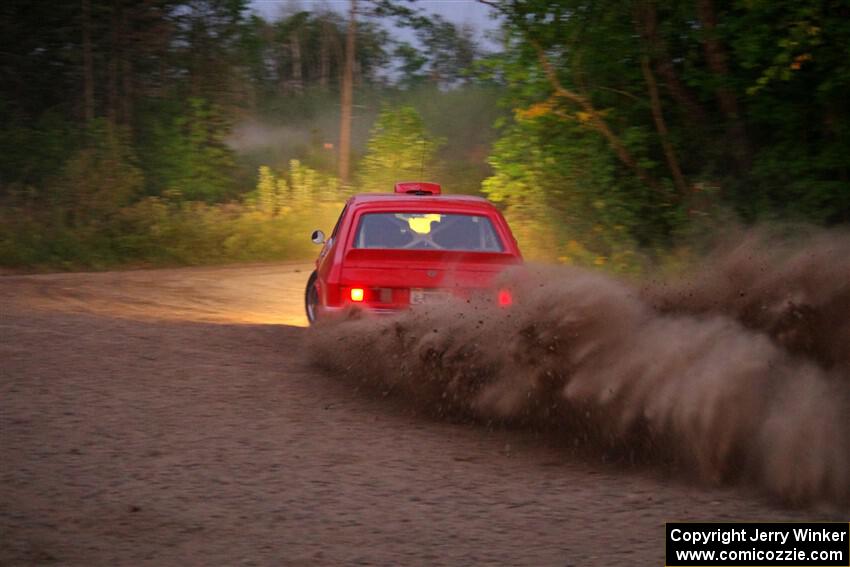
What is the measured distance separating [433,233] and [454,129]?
121 ft

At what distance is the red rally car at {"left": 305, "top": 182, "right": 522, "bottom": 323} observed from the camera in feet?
30.6

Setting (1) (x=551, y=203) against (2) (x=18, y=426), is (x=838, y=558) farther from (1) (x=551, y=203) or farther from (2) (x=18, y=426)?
(1) (x=551, y=203)

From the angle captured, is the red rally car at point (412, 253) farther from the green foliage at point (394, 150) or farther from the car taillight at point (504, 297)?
the green foliage at point (394, 150)

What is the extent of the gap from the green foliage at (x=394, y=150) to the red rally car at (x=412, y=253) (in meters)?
17.1

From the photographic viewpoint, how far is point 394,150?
1118 inches

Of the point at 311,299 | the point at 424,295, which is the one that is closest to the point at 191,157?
the point at 311,299

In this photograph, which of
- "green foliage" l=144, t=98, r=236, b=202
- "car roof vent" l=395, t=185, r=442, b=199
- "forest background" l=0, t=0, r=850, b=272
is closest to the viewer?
"car roof vent" l=395, t=185, r=442, b=199

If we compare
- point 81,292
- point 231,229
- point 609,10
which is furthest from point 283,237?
point 609,10

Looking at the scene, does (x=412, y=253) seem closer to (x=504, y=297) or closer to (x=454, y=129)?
(x=504, y=297)

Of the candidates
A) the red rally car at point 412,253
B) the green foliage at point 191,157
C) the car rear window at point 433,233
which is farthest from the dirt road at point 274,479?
the green foliage at point 191,157

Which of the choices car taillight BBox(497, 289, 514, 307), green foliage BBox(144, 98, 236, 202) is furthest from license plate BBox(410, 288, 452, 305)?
green foliage BBox(144, 98, 236, 202)

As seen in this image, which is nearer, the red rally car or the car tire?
the red rally car

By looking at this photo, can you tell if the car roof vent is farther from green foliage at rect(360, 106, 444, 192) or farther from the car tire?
green foliage at rect(360, 106, 444, 192)

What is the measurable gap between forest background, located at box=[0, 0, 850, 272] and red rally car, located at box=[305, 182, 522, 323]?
5043 mm
